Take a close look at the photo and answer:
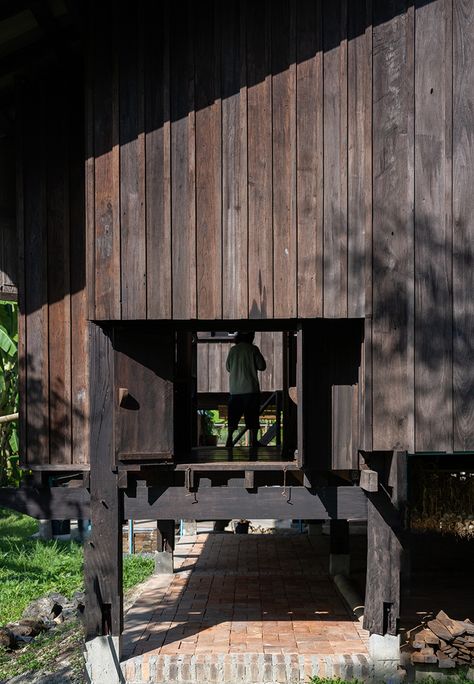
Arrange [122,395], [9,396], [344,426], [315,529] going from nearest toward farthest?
1. [122,395]
2. [344,426]
3. [315,529]
4. [9,396]

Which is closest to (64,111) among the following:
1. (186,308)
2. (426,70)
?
(186,308)

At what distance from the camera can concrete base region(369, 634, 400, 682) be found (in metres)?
6.74

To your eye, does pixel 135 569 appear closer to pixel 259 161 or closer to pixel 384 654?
pixel 384 654

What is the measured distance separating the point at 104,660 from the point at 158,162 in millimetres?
4547

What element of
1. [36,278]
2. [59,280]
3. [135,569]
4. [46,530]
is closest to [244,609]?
[135,569]

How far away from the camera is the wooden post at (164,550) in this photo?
10.5m

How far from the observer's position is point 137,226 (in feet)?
21.7

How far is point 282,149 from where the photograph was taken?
6.55m

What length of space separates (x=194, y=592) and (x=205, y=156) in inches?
221

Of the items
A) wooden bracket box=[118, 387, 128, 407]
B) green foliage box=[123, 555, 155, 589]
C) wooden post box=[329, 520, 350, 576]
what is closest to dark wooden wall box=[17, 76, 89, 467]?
wooden bracket box=[118, 387, 128, 407]

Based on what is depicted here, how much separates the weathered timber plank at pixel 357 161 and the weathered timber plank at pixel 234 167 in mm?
915

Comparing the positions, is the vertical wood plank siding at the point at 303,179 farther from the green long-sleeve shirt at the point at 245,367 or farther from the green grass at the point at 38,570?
the green grass at the point at 38,570

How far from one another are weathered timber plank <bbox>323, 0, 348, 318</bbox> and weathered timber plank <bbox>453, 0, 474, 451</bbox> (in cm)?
96

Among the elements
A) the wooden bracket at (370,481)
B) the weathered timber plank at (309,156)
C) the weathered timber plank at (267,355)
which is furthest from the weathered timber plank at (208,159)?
the weathered timber plank at (267,355)
